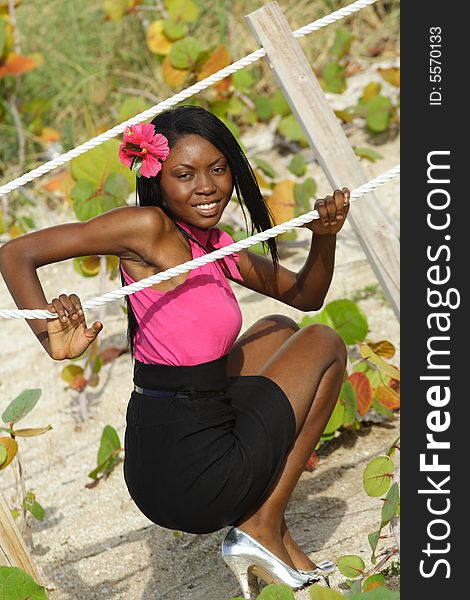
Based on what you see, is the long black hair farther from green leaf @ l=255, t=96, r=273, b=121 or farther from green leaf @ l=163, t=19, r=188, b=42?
green leaf @ l=255, t=96, r=273, b=121

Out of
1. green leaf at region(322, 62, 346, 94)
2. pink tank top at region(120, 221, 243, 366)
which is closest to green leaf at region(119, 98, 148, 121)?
green leaf at region(322, 62, 346, 94)

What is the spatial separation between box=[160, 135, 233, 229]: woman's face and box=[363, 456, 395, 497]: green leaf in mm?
526

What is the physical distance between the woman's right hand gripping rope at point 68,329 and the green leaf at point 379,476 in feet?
1.91

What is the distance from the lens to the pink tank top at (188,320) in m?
1.78

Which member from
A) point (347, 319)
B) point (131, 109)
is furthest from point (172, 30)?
point (347, 319)

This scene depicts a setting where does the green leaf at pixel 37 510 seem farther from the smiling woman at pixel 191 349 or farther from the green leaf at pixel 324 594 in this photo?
the green leaf at pixel 324 594

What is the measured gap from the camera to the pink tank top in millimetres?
1777

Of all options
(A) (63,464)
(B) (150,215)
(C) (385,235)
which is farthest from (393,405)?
(B) (150,215)

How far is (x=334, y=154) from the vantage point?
2268 millimetres

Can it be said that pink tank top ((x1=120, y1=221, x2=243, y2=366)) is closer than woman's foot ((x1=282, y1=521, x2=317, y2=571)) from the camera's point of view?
Yes

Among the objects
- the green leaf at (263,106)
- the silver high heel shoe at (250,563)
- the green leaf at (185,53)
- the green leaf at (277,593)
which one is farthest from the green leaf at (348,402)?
the green leaf at (263,106)

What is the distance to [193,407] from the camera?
5.87 feet

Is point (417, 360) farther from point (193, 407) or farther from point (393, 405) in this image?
point (393, 405)

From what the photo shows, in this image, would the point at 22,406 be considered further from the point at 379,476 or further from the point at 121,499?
the point at 379,476
